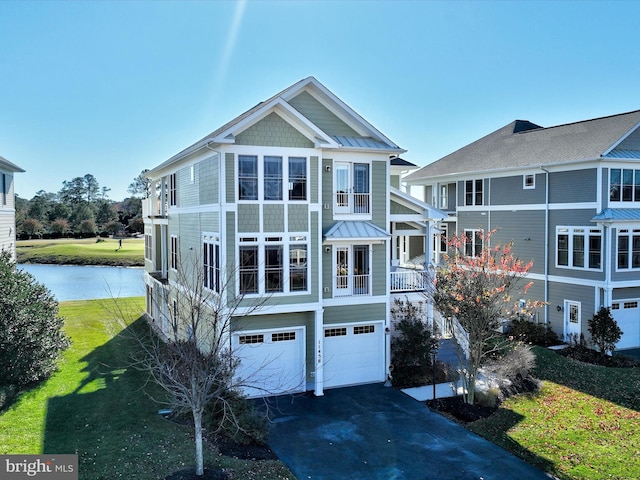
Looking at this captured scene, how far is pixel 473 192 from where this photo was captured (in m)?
26.9

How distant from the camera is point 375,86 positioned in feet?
62.3

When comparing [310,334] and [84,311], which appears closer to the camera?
[310,334]

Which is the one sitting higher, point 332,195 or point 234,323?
point 332,195

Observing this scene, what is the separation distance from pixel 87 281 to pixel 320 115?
37360 mm

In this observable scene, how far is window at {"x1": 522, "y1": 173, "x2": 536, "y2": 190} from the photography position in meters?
23.6

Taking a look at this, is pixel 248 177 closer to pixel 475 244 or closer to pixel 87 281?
pixel 475 244

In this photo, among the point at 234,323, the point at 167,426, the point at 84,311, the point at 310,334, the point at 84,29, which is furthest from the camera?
the point at 84,311

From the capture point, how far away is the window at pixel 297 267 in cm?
1485

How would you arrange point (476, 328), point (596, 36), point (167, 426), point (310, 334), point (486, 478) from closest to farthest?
1. point (486, 478)
2. point (167, 426)
3. point (476, 328)
4. point (310, 334)
5. point (596, 36)

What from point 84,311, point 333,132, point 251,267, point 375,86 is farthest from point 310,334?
point 84,311

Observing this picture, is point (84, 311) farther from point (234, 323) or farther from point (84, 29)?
Answer: point (234, 323)

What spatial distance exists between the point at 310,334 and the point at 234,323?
315cm

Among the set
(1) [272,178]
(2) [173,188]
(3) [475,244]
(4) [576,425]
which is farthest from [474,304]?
(2) [173,188]

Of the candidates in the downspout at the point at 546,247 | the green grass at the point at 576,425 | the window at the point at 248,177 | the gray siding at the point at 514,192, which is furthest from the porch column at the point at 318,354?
the gray siding at the point at 514,192
